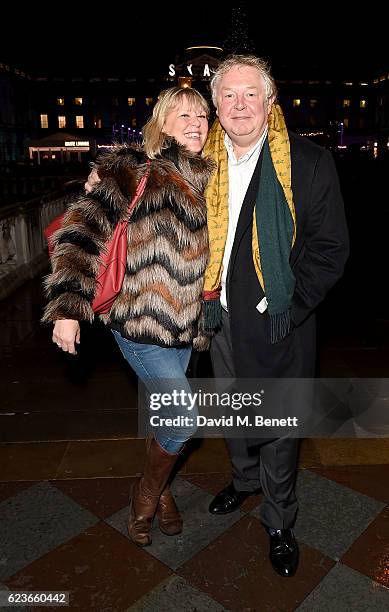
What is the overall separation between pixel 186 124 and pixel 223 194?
0.37 meters

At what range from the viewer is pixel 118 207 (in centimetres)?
220

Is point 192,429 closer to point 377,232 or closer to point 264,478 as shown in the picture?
point 264,478

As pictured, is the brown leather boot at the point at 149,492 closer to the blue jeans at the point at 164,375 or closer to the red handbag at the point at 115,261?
the blue jeans at the point at 164,375

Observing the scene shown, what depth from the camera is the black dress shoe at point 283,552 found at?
7.95ft

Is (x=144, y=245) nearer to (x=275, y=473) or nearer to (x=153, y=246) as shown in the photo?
(x=153, y=246)

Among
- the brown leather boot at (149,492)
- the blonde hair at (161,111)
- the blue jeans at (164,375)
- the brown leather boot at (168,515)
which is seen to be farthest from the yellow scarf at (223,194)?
the brown leather boot at (168,515)

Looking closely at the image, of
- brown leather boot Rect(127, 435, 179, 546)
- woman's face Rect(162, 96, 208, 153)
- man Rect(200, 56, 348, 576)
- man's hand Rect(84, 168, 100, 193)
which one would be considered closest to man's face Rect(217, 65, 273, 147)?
man Rect(200, 56, 348, 576)

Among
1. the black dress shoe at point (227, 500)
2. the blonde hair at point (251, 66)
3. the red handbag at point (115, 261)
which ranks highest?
the blonde hair at point (251, 66)

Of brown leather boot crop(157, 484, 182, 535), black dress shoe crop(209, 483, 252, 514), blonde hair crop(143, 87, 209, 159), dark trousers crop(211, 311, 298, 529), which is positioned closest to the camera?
blonde hair crop(143, 87, 209, 159)

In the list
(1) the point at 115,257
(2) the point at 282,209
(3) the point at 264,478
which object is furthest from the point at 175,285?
(3) the point at 264,478

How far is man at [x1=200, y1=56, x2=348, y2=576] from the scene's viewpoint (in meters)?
2.27

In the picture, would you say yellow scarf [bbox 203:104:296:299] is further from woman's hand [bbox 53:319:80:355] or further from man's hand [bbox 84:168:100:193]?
woman's hand [bbox 53:319:80:355]

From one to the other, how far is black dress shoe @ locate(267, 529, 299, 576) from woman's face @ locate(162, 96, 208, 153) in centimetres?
196

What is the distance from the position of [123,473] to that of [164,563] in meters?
0.83
